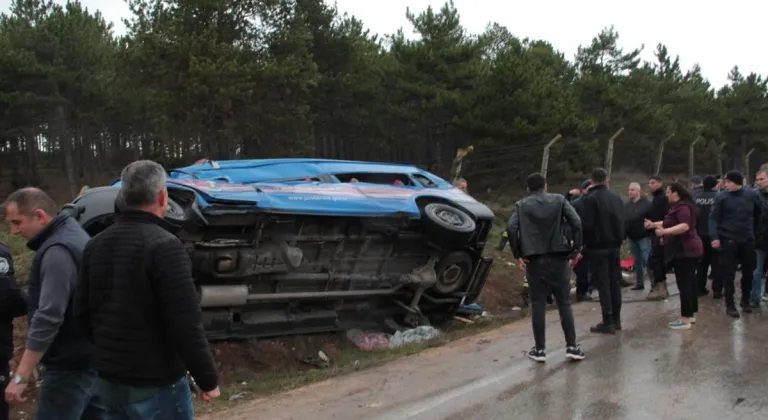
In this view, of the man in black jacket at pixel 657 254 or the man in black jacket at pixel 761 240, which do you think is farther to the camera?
the man in black jacket at pixel 657 254

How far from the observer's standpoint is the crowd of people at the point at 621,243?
560 centimetres

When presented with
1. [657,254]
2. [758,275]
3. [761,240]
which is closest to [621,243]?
[761,240]

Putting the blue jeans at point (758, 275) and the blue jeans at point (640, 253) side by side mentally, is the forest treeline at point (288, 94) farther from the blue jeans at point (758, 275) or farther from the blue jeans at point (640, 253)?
the blue jeans at point (758, 275)

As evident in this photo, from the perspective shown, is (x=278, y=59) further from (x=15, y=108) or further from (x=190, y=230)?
(x=190, y=230)

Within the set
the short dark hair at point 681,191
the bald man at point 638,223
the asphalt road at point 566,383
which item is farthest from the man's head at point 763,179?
the bald man at point 638,223

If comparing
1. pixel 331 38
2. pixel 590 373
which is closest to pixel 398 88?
pixel 331 38

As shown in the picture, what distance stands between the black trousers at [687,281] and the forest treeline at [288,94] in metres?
15.1

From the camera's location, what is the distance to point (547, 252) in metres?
5.54

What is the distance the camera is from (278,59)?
23312mm

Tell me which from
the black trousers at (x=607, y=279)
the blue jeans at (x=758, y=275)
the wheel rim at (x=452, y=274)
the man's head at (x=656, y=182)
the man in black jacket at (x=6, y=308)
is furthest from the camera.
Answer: the man's head at (x=656, y=182)

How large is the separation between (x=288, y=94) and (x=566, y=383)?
19347 mm

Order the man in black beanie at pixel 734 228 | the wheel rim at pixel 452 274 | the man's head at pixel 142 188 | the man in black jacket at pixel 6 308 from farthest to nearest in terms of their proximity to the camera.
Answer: the wheel rim at pixel 452 274 < the man in black beanie at pixel 734 228 < the man in black jacket at pixel 6 308 < the man's head at pixel 142 188

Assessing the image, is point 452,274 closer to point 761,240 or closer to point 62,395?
point 761,240

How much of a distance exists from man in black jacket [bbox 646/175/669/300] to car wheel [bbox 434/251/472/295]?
2723 millimetres
